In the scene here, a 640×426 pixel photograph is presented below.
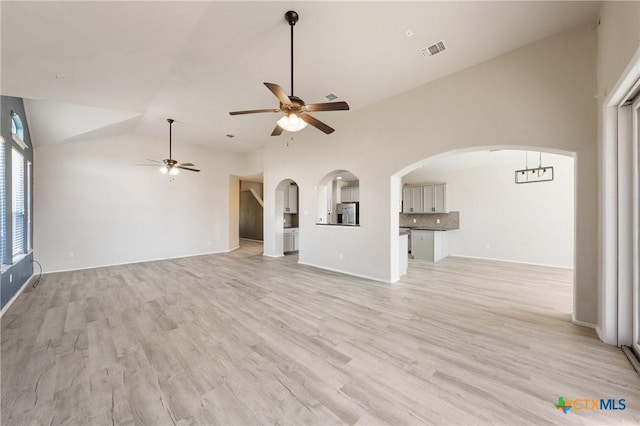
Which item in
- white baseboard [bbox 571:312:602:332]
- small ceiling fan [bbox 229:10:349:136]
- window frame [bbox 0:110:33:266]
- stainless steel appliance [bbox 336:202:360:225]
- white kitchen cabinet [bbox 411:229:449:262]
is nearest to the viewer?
small ceiling fan [bbox 229:10:349:136]

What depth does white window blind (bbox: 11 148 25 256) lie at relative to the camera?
4.17 metres

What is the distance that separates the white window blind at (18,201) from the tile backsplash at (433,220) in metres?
9.62

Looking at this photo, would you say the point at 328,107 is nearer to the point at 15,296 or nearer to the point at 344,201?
the point at 15,296

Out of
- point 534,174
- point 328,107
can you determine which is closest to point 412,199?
point 534,174

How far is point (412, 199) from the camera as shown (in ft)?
26.8

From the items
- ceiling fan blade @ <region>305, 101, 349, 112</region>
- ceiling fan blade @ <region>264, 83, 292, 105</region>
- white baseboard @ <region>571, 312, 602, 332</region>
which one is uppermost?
ceiling fan blade @ <region>264, 83, 292, 105</region>

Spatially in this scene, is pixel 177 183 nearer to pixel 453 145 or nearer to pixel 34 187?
pixel 34 187

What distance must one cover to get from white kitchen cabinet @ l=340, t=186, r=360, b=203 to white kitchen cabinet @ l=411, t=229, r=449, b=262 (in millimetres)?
3203

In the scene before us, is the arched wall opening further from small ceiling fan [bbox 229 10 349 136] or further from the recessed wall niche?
the recessed wall niche

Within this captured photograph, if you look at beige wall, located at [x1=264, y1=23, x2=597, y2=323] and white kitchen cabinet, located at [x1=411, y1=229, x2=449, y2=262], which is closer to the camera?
beige wall, located at [x1=264, y1=23, x2=597, y2=323]

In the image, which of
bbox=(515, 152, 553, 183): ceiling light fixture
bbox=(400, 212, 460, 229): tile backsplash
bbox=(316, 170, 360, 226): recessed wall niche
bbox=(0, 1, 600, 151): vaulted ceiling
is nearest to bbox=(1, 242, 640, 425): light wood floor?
bbox=(515, 152, 553, 183): ceiling light fixture

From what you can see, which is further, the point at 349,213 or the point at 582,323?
the point at 349,213

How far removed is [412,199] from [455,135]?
4636mm

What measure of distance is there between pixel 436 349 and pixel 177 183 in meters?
7.89
